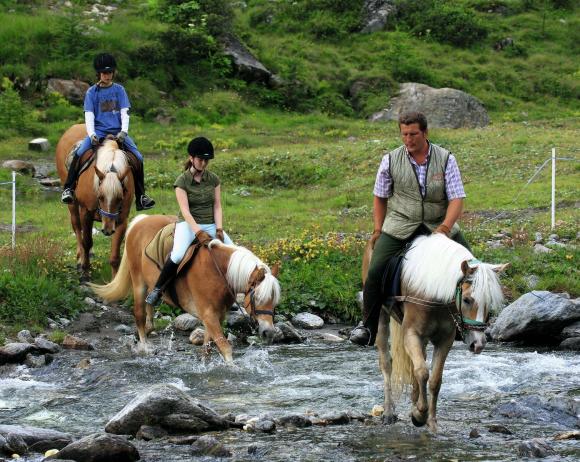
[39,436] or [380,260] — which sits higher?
[380,260]

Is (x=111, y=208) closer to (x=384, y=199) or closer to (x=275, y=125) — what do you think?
(x=384, y=199)

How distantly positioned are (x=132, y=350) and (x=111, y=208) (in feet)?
8.14

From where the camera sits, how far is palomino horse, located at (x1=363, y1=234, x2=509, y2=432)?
287 inches

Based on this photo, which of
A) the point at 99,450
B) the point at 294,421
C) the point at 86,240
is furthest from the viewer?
the point at 86,240

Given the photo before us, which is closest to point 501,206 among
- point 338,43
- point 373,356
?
point 373,356

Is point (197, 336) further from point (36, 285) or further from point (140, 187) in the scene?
point (140, 187)

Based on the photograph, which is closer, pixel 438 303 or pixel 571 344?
pixel 438 303

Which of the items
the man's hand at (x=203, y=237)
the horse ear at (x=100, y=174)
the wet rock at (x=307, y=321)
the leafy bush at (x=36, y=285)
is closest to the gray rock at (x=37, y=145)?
the leafy bush at (x=36, y=285)

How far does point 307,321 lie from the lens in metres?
13.6

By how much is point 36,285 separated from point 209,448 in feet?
22.1

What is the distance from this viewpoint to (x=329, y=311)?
14109mm

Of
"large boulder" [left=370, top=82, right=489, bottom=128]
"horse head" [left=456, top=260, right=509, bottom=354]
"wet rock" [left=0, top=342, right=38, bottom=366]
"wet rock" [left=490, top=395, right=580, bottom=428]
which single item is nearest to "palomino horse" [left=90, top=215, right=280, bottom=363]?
"wet rock" [left=0, top=342, right=38, bottom=366]

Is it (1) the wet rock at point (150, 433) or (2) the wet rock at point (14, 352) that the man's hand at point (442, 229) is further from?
(2) the wet rock at point (14, 352)

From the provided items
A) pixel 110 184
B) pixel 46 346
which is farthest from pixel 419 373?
pixel 110 184
